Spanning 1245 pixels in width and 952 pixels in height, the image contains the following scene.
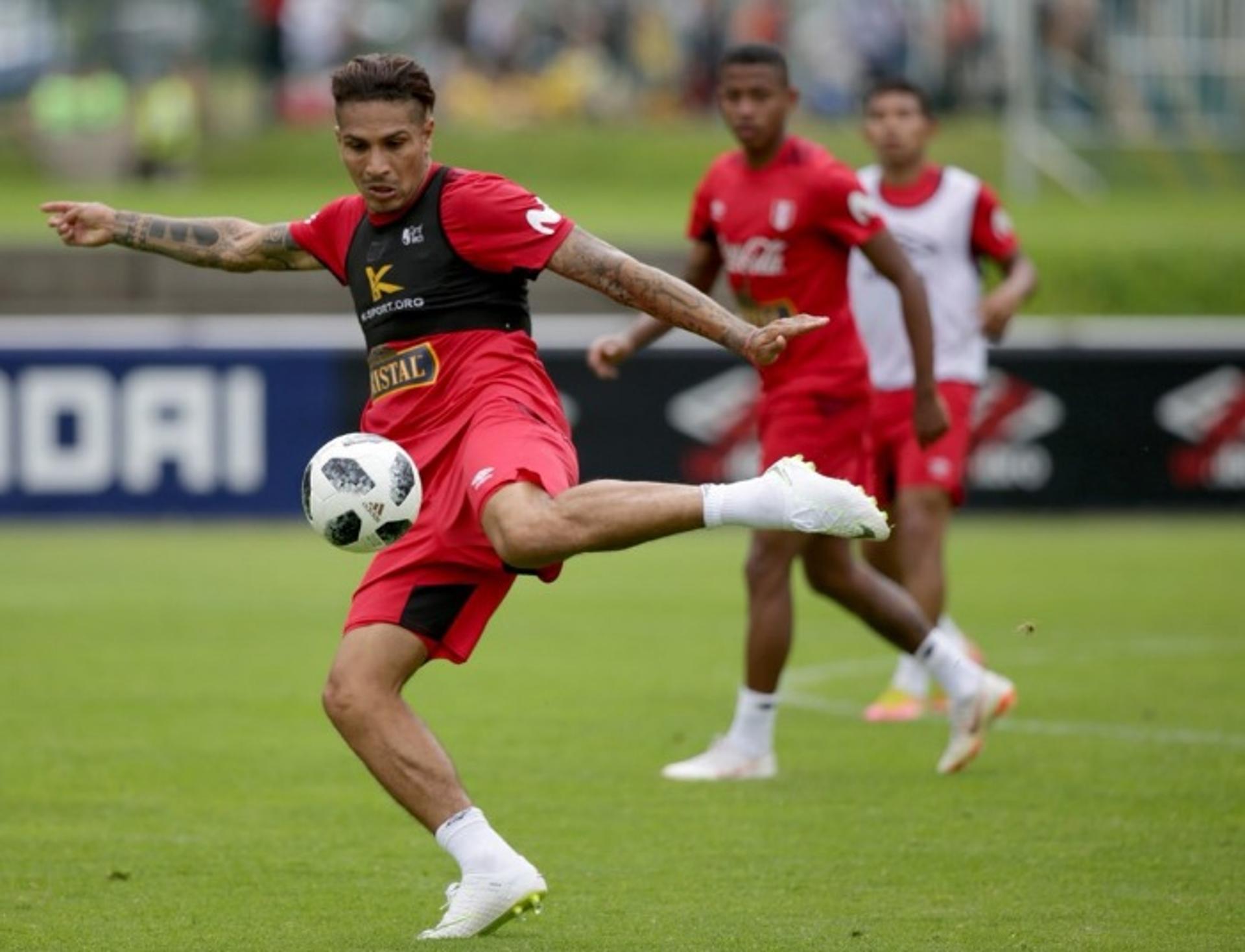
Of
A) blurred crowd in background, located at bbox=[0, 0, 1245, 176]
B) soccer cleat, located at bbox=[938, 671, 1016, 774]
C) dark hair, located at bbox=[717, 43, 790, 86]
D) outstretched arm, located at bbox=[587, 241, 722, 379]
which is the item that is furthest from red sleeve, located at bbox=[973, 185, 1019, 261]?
blurred crowd in background, located at bbox=[0, 0, 1245, 176]

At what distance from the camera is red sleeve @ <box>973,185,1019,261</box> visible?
11.5 meters

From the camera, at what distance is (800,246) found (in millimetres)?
9547

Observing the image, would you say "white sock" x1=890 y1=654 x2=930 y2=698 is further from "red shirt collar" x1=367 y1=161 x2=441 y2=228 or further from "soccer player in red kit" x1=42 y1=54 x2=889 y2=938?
"red shirt collar" x1=367 y1=161 x2=441 y2=228

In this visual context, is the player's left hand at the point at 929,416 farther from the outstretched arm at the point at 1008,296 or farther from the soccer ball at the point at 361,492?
the soccer ball at the point at 361,492

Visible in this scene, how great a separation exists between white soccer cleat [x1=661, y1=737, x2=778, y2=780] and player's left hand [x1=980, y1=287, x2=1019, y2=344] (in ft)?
7.97

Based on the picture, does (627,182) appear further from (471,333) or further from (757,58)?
(471,333)

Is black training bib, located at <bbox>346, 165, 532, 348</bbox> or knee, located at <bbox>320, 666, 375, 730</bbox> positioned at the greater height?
black training bib, located at <bbox>346, 165, 532, 348</bbox>

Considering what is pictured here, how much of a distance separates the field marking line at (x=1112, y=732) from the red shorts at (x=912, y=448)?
1.04 m

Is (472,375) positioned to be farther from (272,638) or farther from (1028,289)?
(272,638)

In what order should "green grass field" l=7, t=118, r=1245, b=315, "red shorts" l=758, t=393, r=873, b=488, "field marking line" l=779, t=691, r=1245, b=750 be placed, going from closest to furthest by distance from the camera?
"red shorts" l=758, t=393, r=873, b=488 < "field marking line" l=779, t=691, r=1245, b=750 < "green grass field" l=7, t=118, r=1245, b=315

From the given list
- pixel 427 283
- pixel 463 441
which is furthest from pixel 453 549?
pixel 427 283

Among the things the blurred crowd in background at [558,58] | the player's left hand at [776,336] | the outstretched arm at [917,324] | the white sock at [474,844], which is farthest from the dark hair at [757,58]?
the blurred crowd in background at [558,58]

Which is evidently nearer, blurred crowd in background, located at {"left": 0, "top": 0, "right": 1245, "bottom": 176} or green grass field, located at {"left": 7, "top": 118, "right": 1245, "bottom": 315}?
green grass field, located at {"left": 7, "top": 118, "right": 1245, "bottom": 315}

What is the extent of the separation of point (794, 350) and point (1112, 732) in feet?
7.93
